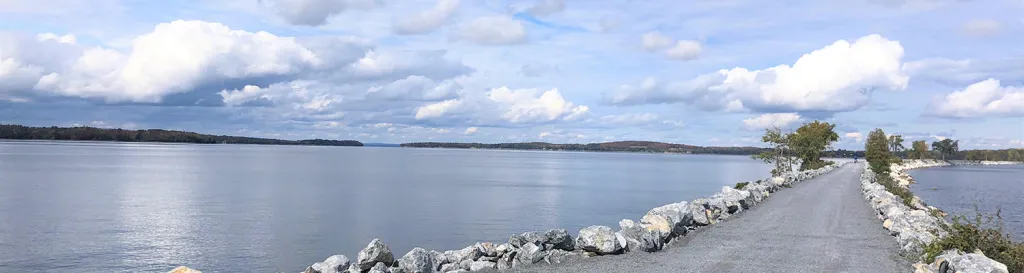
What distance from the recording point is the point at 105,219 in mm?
29031

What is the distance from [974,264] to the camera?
11.1 m

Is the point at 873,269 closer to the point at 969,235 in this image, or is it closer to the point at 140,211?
the point at 969,235

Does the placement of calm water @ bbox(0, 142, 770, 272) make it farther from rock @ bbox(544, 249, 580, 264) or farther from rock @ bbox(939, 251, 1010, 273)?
rock @ bbox(939, 251, 1010, 273)

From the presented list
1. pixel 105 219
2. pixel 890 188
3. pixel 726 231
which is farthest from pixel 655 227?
pixel 890 188

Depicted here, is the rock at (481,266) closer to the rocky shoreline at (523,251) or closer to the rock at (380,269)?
the rocky shoreline at (523,251)

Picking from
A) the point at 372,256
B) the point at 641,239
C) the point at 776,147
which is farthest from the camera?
the point at 776,147

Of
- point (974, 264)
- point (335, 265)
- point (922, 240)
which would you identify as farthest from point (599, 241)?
point (922, 240)

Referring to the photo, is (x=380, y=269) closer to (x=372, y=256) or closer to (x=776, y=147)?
(x=372, y=256)

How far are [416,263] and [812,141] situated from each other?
207ft

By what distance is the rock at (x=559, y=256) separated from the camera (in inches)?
533

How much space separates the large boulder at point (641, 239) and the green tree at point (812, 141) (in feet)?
170

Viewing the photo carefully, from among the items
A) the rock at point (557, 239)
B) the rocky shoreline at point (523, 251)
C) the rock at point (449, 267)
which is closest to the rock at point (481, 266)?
the rocky shoreline at point (523, 251)

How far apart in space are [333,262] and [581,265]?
13.6 feet

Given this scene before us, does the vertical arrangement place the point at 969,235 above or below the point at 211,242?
above
